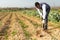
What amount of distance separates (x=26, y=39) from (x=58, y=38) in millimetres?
1537

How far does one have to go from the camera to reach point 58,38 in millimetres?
10391

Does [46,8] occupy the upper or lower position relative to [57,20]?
upper

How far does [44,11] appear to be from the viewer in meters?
12.6

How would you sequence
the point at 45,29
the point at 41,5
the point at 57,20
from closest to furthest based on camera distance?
the point at 41,5
the point at 45,29
the point at 57,20

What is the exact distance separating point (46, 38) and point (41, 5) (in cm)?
250

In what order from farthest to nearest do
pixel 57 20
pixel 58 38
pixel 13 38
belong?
1. pixel 57 20
2. pixel 13 38
3. pixel 58 38

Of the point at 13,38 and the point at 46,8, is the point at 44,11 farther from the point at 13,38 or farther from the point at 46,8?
the point at 13,38

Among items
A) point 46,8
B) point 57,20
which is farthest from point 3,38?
point 57,20

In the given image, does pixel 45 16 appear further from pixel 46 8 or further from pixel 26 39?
pixel 26 39

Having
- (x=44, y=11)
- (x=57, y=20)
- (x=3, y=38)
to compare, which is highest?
(x=44, y=11)

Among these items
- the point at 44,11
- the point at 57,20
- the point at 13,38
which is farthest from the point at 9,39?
the point at 57,20

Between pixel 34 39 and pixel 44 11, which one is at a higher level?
pixel 44 11

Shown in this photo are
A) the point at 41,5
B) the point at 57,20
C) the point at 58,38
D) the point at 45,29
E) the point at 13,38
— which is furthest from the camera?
the point at 57,20

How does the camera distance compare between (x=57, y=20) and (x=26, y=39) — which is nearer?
(x=26, y=39)
